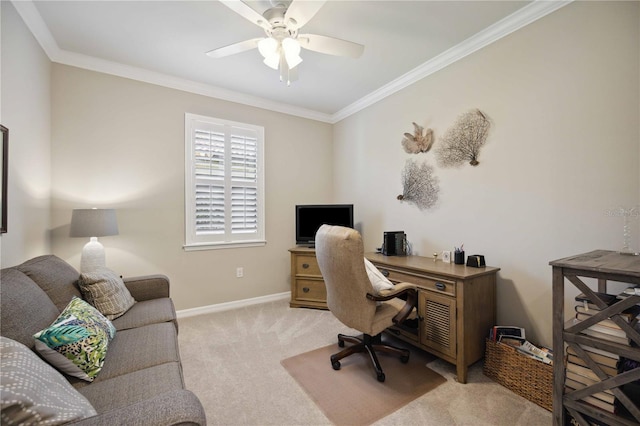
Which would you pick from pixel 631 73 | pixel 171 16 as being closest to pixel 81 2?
pixel 171 16

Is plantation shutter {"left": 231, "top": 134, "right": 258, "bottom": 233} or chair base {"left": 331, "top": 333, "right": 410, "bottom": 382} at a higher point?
plantation shutter {"left": 231, "top": 134, "right": 258, "bottom": 233}

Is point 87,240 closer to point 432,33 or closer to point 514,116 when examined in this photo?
point 432,33

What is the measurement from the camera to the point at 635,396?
1226 mm

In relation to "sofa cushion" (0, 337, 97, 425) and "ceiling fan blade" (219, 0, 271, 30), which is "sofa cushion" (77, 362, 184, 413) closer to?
"sofa cushion" (0, 337, 97, 425)

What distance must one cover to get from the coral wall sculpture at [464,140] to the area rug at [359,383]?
181cm

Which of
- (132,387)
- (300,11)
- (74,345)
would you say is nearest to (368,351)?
(132,387)

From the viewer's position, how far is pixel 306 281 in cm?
352

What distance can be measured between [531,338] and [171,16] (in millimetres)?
3779

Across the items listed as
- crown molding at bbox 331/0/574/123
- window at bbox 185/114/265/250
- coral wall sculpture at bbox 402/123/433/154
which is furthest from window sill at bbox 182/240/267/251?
crown molding at bbox 331/0/574/123

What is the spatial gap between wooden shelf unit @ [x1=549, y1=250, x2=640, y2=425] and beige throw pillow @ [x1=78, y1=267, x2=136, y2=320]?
8.84 ft

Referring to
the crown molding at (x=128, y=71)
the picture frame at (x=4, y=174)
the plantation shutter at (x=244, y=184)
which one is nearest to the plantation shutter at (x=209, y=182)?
the plantation shutter at (x=244, y=184)

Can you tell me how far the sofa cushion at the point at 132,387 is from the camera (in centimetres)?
107

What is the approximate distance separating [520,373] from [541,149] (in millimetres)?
1614

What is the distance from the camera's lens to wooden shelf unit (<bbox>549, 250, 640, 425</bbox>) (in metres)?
1.16
